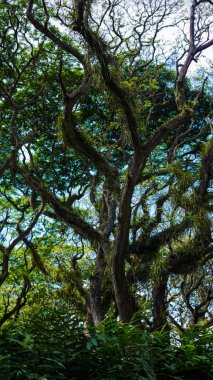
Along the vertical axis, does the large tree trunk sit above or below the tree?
below

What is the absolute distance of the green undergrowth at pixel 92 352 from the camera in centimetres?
257

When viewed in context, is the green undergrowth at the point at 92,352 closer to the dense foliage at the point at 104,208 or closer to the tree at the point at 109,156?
the dense foliage at the point at 104,208

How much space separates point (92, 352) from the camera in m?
2.75

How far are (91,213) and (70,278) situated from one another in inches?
79.0

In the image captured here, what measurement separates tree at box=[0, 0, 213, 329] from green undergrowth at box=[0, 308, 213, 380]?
3880 mm

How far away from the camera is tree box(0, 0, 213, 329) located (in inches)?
273

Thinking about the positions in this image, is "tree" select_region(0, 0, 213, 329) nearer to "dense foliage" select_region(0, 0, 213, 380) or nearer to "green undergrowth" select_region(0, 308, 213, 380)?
"dense foliage" select_region(0, 0, 213, 380)

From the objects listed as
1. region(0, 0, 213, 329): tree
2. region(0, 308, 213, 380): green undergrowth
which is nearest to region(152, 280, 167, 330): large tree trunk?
region(0, 0, 213, 329): tree

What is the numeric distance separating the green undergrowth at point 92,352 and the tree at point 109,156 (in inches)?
153

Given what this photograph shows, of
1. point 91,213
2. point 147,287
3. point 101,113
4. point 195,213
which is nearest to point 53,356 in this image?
point 195,213

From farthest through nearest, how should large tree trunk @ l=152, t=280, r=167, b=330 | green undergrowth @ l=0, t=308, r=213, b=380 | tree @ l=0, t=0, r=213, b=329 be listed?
large tree trunk @ l=152, t=280, r=167, b=330, tree @ l=0, t=0, r=213, b=329, green undergrowth @ l=0, t=308, r=213, b=380

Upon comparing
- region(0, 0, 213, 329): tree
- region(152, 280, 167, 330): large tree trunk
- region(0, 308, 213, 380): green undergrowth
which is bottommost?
region(0, 308, 213, 380): green undergrowth

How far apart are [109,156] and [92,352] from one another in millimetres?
7925

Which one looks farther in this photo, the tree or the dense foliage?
the tree
